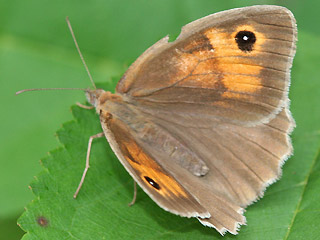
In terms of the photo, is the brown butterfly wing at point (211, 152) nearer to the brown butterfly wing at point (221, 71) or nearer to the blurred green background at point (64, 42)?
the brown butterfly wing at point (221, 71)

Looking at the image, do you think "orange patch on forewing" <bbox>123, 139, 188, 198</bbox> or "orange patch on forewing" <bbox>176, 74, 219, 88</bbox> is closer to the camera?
"orange patch on forewing" <bbox>123, 139, 188, 198</bbox>

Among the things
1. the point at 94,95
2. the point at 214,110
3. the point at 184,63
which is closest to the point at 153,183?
the point at 214,110

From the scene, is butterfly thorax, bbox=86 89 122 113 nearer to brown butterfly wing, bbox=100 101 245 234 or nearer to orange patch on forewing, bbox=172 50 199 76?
brown butterfly wing, bbox=100 101 245 234

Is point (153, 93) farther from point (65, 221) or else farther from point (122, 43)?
point (122, 43)

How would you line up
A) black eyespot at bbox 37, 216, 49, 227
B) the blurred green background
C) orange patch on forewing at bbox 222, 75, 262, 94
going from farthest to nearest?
1. the blurred green background
2. orange patch on forewing at bbox 222, 75, 262, 94
3. black eyespot at bbox 37, 216, 49, 227

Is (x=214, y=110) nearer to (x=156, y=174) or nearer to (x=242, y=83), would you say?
(x=242, y=83)

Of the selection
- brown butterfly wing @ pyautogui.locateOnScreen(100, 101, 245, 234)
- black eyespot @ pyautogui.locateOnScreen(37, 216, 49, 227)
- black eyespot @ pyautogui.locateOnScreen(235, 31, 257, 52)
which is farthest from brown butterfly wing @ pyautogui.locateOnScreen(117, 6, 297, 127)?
black eyespot @ pyautogui.locateOnScreen(37, 216, 49, 227)
